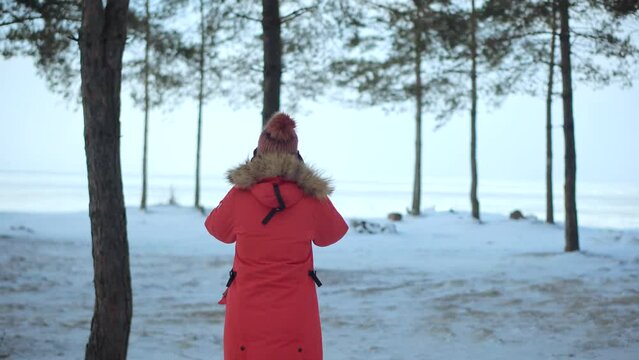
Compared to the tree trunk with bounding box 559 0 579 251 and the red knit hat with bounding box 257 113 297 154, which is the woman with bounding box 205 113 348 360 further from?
the tree trunk with bounding box 559 0 579 251

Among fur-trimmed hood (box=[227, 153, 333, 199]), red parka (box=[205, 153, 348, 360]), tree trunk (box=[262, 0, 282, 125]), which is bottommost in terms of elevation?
red parka (box=[205, 153, 348, 360])

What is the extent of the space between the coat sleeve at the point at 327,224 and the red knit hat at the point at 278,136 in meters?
0.34

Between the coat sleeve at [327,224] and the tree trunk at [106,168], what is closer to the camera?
the coat sleeve at [327,224]

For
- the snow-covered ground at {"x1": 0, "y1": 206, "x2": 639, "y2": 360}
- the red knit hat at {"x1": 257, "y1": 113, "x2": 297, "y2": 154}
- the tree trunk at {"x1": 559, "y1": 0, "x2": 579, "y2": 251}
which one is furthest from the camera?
the tree trunk at {"x1": 559, "y1": 0, "x2": 579, "y2": 251}

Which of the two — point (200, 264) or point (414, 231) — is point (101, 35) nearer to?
point (200, 264)

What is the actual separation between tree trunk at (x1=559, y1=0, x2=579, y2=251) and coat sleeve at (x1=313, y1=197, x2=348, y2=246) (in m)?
12.1

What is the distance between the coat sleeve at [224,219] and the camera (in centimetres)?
327

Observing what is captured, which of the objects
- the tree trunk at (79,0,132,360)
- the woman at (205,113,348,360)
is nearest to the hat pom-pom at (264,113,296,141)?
the woman at (205,113,348,360)

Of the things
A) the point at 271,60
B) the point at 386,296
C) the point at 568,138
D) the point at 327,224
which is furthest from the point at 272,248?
the point at 568,138

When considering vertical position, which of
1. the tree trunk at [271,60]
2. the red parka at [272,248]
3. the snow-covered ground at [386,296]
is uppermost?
Answer: the tree trunk at [271,60]

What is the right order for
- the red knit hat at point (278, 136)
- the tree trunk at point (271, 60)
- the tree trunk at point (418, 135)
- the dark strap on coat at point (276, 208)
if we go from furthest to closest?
the tree trunk at point (418, 135), the tree trunk at point (271, 60), the red knit hat at point (278, 136), the dark strap on coat at point (276, 208)

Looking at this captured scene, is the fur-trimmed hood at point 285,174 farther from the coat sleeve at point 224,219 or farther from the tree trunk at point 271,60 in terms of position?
the tree trunk at point 271,60

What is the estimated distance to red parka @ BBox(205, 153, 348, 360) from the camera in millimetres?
3234

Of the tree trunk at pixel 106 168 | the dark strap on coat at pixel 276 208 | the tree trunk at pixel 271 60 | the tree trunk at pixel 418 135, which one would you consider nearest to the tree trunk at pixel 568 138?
the tree trunk at pixel 271 60
